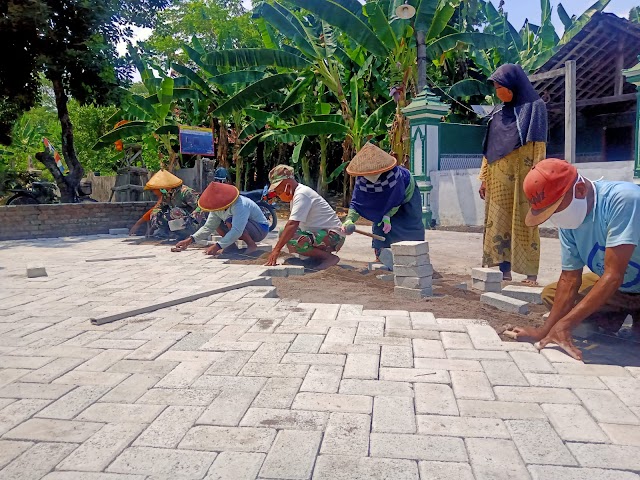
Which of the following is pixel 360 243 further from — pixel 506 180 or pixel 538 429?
pixel 538 429

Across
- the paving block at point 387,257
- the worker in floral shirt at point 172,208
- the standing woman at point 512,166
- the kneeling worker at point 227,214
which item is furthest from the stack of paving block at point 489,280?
the worker in floral shirt at point 172,208

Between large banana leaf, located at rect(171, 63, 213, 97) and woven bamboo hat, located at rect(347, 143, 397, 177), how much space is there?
32.7ft

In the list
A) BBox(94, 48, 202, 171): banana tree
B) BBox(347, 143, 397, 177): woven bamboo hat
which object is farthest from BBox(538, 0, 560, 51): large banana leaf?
BBox(347, 143, 397, 177): woven bamboo hat

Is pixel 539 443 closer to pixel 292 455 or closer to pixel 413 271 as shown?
pixel 292 455

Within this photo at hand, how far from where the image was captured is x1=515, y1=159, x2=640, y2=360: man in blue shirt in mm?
2717

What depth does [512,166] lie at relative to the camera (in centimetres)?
510

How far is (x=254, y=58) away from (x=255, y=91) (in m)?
0.99

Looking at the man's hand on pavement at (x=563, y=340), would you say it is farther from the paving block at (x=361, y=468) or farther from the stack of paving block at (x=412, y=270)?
the stack of paving block at (x=412, y=270)

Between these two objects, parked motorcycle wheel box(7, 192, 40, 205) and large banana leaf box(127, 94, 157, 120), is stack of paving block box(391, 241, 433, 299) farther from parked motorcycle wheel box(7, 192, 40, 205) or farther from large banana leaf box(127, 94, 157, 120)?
parked motorcycle wheel box(7, 192, 40, 205)

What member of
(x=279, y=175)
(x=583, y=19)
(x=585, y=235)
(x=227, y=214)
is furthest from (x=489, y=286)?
(x=583, y=19)

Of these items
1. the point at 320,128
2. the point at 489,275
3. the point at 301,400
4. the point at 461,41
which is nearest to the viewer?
the point at 301,400

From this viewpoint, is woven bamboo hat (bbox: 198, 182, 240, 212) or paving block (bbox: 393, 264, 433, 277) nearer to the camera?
paving block (bbox: 393, 264, 433, 277)

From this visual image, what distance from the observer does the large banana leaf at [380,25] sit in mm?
9762

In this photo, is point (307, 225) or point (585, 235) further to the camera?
point (307, 225)
